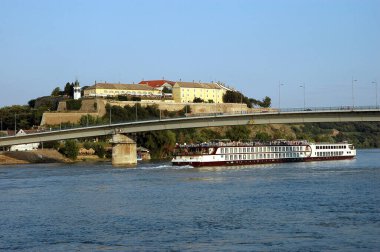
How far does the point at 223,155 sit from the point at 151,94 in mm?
60650

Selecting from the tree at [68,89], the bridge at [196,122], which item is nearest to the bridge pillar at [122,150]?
the bridge at [196,122]

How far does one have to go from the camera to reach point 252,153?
247ft

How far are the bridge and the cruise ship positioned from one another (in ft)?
8.35

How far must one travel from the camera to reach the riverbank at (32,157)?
86562 millimetres

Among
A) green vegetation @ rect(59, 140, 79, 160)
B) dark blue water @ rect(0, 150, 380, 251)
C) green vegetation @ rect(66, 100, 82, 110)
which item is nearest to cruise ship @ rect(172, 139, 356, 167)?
dark blue water @ rect(0, 150, 380, 251)

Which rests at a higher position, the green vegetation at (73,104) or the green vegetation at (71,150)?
the green vegetation at (73,104)

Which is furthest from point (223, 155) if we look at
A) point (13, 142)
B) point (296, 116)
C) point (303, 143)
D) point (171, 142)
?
point (171, 142)

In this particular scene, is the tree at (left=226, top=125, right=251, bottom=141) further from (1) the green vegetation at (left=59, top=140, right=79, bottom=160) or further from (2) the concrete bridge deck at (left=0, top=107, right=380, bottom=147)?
(2) the concrete bridge deck at (left=0, top=107, right=380, bottom=147)

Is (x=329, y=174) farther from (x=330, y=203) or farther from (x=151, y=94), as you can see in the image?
(x=151, y=94)

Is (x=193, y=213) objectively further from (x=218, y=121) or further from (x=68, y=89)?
(x=68, y=89)

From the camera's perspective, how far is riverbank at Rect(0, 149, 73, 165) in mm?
86562

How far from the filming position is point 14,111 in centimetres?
11681

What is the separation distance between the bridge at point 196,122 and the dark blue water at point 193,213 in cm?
928

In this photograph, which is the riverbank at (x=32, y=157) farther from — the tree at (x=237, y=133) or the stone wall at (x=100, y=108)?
the tree at (x=237, y=133)
